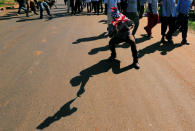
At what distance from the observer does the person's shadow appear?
507cm

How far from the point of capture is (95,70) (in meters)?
5.73

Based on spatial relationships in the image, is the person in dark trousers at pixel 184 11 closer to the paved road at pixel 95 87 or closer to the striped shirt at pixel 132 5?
the paved road at pixel 95 87

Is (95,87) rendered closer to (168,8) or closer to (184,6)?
(168,8)

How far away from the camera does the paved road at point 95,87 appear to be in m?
3.72

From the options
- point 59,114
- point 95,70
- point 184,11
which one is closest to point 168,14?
point 184,11

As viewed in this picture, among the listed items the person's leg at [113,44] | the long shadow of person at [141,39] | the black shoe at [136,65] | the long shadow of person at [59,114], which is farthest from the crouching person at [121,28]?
the long shadow of person at [59,114]

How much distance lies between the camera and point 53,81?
523cm

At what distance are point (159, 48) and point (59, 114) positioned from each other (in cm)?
445

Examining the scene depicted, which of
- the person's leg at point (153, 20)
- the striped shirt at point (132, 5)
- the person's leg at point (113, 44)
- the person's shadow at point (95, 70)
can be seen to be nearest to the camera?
the person's shadow at point (95, 70)

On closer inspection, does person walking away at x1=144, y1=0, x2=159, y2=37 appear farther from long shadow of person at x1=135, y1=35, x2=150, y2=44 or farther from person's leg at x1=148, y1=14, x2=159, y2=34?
long shadow of person at x1=135, y1=35, x2=150, y2=44

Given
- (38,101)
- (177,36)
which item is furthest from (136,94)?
(177,36)

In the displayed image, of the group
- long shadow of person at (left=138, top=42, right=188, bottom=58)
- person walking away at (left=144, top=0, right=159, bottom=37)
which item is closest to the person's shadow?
long shadow of person at (left=138, top=42, right=188, bottom=58)

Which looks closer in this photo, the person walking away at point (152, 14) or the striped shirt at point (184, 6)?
the striped shirt at point (184, 6)

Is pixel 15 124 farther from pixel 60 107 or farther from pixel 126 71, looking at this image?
pixel 126 71
